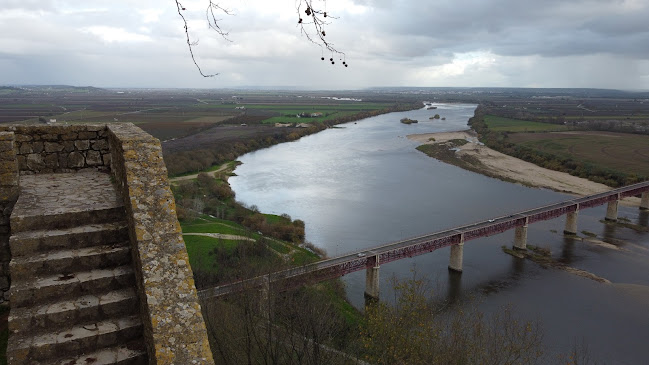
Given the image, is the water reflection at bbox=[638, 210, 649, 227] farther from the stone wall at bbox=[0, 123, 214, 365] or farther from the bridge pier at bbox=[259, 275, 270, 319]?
the stone wall at bbox=[0, 123, 214, 365]

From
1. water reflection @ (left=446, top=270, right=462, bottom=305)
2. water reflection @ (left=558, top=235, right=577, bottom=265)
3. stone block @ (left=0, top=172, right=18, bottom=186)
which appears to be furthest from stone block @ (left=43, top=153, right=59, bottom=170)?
water reflection @ (left=558, top=235, right=577, bottom=265)

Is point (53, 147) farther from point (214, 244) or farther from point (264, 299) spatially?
point (214, 244)

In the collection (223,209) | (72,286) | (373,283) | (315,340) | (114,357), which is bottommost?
(373,283)

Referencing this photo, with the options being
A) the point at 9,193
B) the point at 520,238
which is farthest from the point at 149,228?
the point at 520,238

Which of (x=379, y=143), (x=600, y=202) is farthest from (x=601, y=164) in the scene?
(x=379, y=143)

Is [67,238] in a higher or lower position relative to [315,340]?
higher

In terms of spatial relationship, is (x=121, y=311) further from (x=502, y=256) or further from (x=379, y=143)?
(x=379, y=143)
